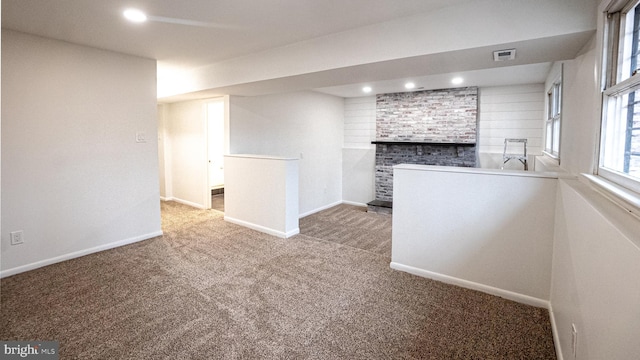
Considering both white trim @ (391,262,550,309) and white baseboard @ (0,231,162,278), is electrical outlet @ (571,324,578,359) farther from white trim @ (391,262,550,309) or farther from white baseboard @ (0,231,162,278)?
white baseboard @ (0,231,162,278)

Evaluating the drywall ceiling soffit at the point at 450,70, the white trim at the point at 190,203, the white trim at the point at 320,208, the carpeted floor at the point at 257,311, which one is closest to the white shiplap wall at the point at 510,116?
the drywall ceiling soffit at the point at 450,70

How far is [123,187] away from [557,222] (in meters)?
4.55

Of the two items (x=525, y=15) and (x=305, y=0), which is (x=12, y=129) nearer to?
(x=305, y=0)

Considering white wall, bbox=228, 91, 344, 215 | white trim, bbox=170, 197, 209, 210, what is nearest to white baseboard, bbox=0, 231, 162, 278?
white trim, bbox=170, 197, 209, 210

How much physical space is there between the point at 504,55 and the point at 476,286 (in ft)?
6.44

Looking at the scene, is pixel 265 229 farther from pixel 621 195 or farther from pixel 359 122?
pixel 621 195

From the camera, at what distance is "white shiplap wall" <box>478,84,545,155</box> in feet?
17.3

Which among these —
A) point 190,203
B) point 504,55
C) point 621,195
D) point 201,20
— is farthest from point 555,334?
point 190,203

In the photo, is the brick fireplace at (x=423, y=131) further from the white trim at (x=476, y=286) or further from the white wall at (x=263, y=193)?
the white trim at (x=476, y=286)

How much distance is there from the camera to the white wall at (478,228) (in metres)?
2.57

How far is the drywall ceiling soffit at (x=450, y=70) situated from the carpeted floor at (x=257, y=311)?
2.01 meters

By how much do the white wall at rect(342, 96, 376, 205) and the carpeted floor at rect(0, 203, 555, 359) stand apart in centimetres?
348

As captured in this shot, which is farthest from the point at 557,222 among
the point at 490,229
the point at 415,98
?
the point at 415,98

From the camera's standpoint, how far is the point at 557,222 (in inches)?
93.4
